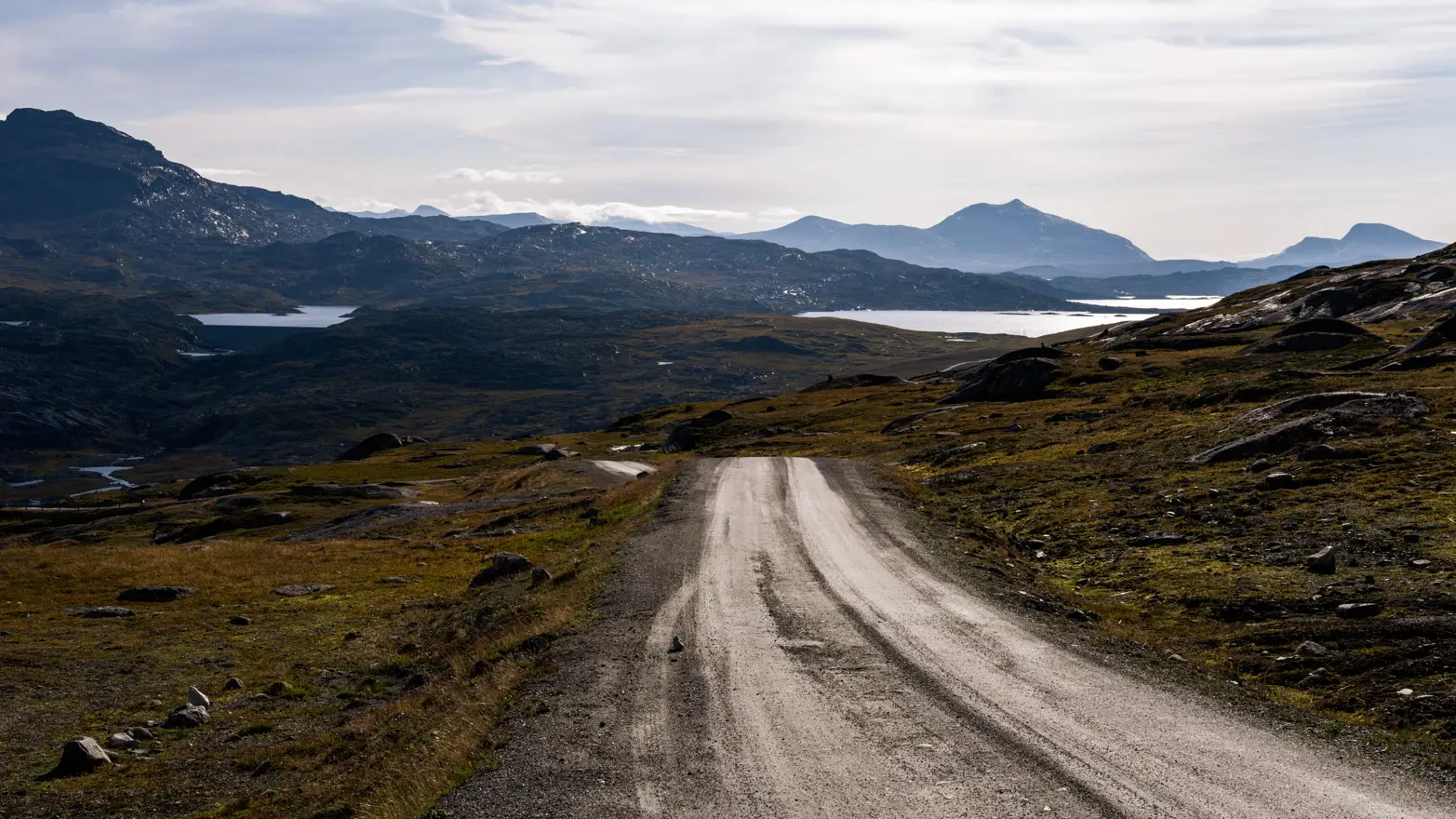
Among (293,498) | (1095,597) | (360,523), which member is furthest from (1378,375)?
(293,498)

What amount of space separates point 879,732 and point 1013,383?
253 ft

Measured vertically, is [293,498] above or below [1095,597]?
below

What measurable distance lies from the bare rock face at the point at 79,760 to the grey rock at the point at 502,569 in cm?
1575

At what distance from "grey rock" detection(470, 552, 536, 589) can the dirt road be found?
37.4ft

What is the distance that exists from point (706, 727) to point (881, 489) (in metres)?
28.7

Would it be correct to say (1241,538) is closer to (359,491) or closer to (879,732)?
(879,732)

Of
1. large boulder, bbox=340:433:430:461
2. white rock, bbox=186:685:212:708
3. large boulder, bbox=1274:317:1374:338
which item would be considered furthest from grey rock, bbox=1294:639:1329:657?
large boulder, bbox=340:433:430:461

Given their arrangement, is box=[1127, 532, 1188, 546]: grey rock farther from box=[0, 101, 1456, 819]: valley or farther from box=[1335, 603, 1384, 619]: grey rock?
box=[1335, 603, 1384, 619]: grey rock

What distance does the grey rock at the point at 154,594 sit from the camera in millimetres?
34750

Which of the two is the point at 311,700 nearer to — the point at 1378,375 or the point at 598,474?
the point at 598,474

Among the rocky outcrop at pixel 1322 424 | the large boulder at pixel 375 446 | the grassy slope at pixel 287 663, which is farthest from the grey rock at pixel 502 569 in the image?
the large boulder at pixel 375 446

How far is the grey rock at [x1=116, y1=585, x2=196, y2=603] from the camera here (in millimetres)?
34750

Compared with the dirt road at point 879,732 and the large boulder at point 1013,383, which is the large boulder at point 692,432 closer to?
the large boulder at point 1013,383

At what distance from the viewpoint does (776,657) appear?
1830 centimetres
